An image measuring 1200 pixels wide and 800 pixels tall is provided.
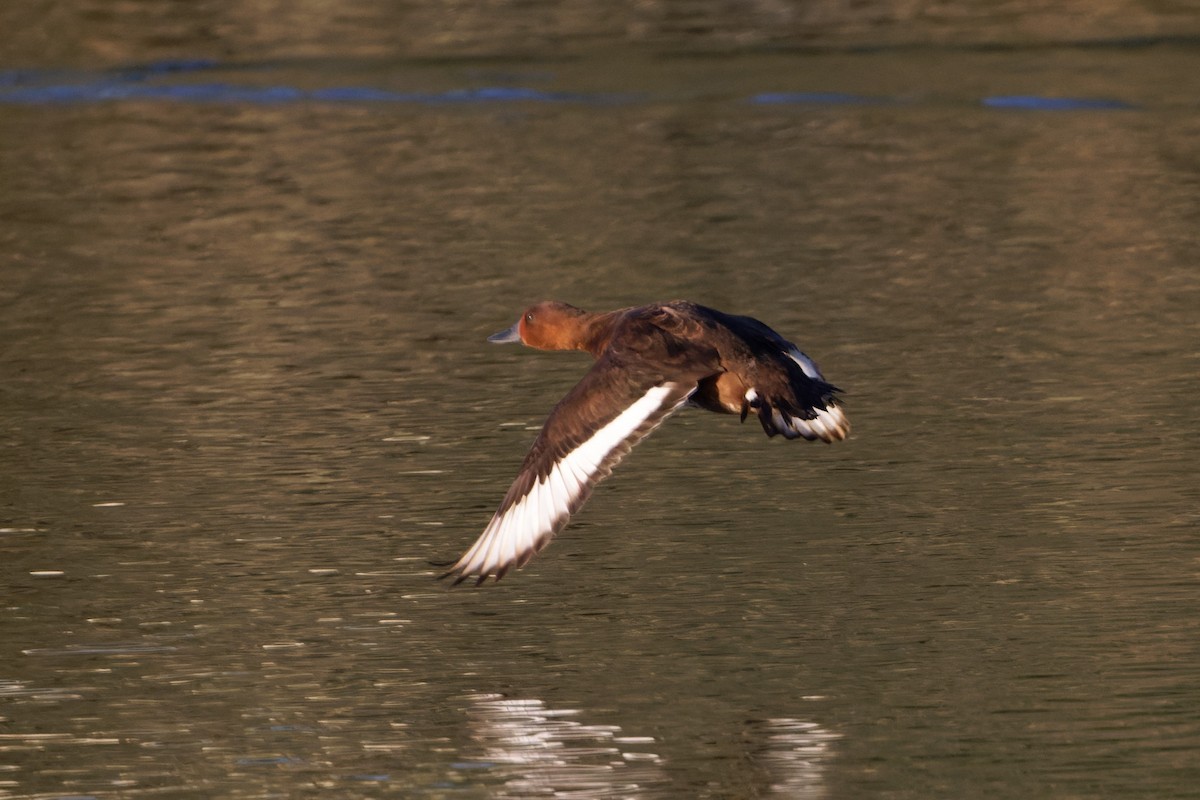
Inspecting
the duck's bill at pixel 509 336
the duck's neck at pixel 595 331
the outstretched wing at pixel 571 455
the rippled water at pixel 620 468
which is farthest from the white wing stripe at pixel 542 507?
the duck's bill at pixel 509 336

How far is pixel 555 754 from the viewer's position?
20.8ft

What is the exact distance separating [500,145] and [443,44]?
396cm

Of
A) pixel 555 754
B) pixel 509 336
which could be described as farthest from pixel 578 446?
pixel 509 336

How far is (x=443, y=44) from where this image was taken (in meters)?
21.0

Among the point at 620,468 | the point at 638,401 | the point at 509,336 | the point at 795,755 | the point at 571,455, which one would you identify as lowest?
the point at 620,468

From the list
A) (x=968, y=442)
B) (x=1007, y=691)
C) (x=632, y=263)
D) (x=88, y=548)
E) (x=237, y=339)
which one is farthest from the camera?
(x=632, y=263)

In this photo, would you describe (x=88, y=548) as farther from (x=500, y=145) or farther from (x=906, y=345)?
(x=500, y=145)

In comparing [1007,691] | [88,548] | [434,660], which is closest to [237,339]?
[88,548]

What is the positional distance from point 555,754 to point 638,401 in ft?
5.31

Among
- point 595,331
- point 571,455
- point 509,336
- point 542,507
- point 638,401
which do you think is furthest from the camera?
point 509,336

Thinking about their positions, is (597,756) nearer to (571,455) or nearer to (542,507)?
(542,507)

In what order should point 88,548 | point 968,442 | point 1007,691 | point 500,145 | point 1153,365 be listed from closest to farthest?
point 1007,691
point 88,548
point 968,442
point 1153,365
point 500,145

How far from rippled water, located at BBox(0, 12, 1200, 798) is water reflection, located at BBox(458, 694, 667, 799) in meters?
0.02

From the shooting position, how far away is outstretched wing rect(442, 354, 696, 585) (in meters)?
7.16
